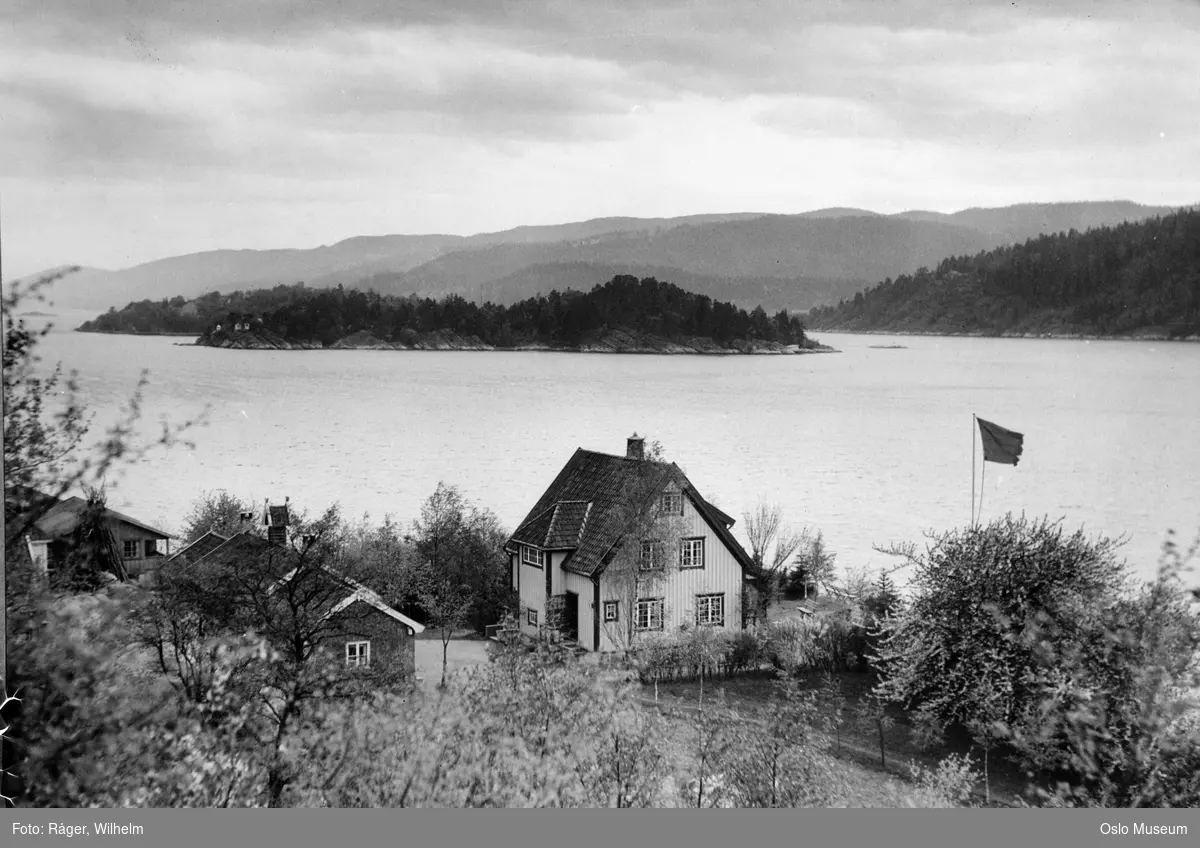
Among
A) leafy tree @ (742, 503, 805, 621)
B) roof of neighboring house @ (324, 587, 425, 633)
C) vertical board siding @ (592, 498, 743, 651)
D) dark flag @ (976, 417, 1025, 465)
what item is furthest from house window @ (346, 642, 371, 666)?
dark flag @ (976, 417, 1025, 465)

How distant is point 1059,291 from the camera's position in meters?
5.37

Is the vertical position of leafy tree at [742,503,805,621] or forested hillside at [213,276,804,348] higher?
forested hillside at [213,276,804,348]

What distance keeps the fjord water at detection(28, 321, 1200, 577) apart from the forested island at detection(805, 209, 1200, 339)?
10 centimetres

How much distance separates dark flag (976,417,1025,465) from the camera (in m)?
5.18

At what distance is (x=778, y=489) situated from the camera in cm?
561

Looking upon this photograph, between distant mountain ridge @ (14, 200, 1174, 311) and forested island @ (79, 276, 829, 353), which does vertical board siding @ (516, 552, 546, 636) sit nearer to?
forested island @ (79, 276, 829, 353)

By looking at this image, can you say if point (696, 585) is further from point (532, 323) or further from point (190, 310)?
point (190, 310)

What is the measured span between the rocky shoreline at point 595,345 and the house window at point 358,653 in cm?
185

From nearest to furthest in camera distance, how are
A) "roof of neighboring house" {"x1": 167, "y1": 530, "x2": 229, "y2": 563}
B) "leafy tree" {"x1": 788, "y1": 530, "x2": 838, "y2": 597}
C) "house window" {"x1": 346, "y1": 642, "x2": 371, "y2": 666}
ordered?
"house window" {"x1": 346, "y1": 642, "x2": 371, "y2": 666}, "roof of neighboring house" {"x1": 167, "y1": 530, "x2": 229, "y2": 563}, "leafy tree" {"x1": 788, "y1": 530, "x2": 838, "y2": 597}

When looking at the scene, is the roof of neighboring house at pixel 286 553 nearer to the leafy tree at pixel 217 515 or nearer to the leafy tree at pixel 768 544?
the leafy tree at pixel 217 515

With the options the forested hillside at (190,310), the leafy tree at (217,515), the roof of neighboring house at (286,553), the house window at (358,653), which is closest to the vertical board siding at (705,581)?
the roof of neighboring house at (286,553)

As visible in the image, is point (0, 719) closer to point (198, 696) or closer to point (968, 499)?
point (198, 696)

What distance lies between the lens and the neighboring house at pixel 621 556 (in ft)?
16.4

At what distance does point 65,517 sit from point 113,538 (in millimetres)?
223
